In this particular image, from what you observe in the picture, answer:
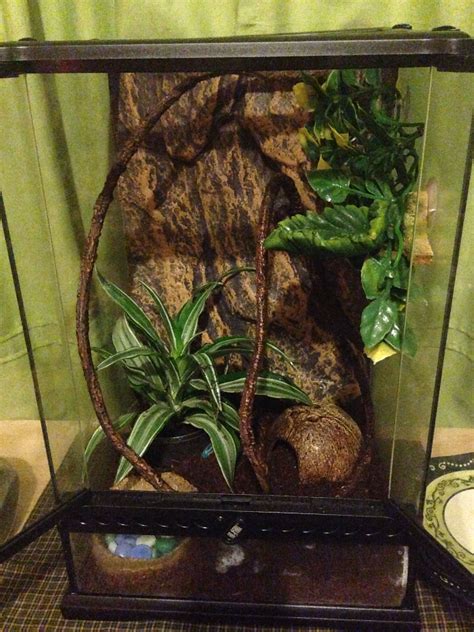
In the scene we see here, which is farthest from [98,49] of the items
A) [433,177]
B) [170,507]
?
[170,507]

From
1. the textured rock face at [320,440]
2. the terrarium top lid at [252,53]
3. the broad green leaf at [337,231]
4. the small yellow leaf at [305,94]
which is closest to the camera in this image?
the terrarium top lid at [252,53]

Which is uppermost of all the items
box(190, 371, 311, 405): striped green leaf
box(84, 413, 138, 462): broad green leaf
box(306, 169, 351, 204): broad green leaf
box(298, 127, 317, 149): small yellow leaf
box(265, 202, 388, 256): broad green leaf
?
box(298, 127, 317, 149): small yellow leaf

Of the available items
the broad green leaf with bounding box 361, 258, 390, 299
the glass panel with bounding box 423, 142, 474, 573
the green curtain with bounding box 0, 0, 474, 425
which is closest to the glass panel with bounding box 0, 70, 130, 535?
the green curtain with bounding box 0, 0, 474, 425

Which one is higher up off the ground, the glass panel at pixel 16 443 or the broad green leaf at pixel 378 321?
the broad green leaf at pixel 378 321

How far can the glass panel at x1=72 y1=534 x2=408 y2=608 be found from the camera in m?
0.85

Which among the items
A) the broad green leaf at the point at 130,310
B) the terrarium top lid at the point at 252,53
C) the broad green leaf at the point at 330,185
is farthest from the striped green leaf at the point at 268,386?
the terrarium top lid at the point at 252,53

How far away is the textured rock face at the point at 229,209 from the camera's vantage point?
37.1 inches

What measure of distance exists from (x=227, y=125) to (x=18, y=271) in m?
0.41

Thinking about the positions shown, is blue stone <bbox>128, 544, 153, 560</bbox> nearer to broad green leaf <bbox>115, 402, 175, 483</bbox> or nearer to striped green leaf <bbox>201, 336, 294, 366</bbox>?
broad green leaf <bbox>115, 402, 175, 483</bbox>

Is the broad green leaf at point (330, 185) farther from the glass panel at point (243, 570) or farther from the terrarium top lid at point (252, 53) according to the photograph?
the glass panel at point (243, 570)

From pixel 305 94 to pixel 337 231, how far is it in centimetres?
22

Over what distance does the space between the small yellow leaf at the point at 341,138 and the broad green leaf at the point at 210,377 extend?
371 millimetres

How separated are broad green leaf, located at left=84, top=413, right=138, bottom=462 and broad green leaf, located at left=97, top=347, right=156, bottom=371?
0.10 m

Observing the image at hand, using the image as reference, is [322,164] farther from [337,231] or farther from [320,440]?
[320,440]
